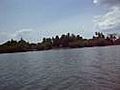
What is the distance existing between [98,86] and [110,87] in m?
1.29

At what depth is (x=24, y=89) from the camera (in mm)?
23172

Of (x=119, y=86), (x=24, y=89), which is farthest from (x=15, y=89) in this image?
(x=119, y=86)

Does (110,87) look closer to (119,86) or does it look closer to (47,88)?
(119,86)

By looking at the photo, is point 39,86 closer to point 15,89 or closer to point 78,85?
point 15,89

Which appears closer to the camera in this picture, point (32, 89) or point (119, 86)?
point (119, 86)

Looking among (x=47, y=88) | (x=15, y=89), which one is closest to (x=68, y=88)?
(x=47, y=88)

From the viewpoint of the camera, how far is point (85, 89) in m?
21.3

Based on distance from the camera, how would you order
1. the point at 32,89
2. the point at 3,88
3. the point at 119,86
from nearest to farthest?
1. the point at 119,86
2. the point at 32,89
3. the point at 3,88

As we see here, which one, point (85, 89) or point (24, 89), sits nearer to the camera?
point (85, 89)

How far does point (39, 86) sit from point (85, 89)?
5.64 m

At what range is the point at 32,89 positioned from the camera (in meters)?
23.0

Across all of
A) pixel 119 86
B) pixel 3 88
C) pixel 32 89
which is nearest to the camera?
pixel 119 86

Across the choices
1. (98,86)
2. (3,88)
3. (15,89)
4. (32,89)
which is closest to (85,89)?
(98,86)

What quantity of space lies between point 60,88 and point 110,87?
16.1ft
